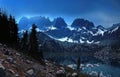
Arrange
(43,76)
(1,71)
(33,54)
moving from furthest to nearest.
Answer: (33,54), (43,76), (1,71)

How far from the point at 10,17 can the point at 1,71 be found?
57627 millimetres

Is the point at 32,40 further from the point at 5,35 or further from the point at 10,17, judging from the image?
the point at 10,17

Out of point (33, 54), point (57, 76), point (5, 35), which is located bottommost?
point (57, 76)

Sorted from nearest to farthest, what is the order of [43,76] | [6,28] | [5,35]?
[43,76] < [5,35] < [6,28]

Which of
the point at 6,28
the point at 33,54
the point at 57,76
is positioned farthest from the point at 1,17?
the point at 57,76

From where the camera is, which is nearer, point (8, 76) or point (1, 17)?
point (8, 76)

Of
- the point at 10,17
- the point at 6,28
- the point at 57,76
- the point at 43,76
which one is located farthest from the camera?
the point at 10,17

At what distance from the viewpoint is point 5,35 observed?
58.9 m

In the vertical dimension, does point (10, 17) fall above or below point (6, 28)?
above

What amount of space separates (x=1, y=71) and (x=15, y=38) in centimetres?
4986

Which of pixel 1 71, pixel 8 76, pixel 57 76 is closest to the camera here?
pixel 1 71

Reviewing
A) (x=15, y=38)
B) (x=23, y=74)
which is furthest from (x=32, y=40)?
(x=23, y=74)

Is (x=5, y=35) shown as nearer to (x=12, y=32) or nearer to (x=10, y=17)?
Answer: (x=12, y=32)

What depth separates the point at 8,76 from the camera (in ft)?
77.4
